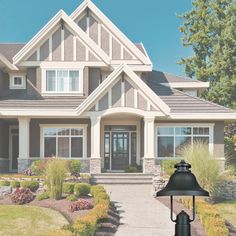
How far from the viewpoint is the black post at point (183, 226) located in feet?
10.8

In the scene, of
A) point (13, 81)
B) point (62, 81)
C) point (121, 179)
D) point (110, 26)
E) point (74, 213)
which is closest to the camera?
point (74, 213)

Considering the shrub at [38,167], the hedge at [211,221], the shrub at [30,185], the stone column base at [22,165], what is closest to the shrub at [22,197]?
the shrub at [30,185]

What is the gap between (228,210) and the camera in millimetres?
17000

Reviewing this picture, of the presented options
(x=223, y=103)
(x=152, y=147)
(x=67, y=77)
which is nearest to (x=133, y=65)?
(x=67, y=77)

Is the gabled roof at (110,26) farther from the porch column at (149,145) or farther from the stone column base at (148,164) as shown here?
the stone column base at (148,164)

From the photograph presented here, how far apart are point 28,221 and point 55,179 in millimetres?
3209

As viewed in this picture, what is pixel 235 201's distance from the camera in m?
18.8

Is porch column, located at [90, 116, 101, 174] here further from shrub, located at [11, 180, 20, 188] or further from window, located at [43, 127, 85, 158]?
shrub, located at [11, 180, 20, 188]

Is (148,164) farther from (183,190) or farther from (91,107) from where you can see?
(183,190)

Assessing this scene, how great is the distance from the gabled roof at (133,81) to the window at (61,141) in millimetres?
2510

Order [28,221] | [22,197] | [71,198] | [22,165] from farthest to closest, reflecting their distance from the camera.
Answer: [22,165]
[22,197]
[71,198]
[28,221]

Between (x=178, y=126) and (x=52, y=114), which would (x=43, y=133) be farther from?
(x=178, y=126)

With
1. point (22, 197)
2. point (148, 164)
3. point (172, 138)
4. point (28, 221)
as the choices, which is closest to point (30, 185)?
point (22, 197)

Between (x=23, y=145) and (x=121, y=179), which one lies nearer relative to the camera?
(x=121, y=179)
